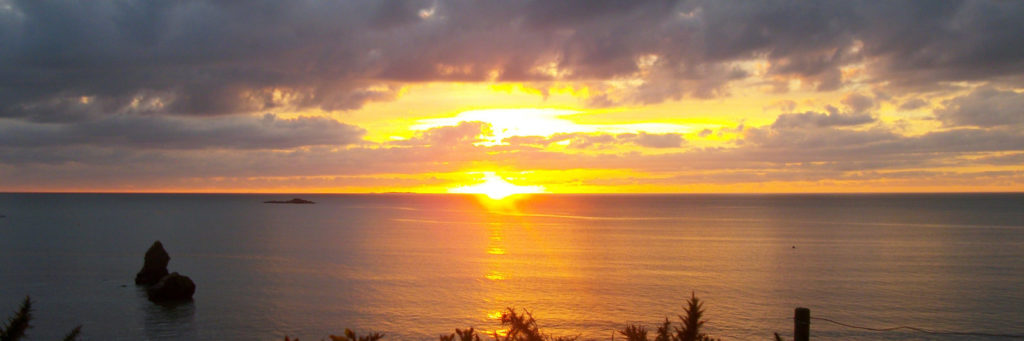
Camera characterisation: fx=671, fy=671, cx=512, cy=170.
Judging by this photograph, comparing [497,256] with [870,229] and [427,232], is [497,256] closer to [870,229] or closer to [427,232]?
[427,232]

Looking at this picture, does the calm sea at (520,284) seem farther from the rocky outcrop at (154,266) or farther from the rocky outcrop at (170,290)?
the rocky outcrop at (154,266)

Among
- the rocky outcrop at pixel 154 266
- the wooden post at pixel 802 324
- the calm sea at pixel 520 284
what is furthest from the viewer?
the rocky outcrop at pixel 154 266

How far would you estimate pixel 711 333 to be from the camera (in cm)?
3781

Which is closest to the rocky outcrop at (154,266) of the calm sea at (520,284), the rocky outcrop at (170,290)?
the calm sea at (520,284)

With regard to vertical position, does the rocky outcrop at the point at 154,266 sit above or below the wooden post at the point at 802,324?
below

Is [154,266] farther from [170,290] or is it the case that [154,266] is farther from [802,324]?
[802,324]

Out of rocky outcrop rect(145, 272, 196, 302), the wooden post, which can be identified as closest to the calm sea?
rocky outcrop rect(145, 272, 196, 302)

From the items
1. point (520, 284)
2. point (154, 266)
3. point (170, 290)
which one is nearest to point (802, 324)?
point (520, 284)

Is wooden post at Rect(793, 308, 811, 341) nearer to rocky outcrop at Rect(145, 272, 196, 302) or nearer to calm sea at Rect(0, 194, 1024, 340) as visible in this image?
calm sea at Rect(0, 194, 1024, 340)

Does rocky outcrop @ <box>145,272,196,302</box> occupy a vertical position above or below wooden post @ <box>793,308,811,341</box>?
below

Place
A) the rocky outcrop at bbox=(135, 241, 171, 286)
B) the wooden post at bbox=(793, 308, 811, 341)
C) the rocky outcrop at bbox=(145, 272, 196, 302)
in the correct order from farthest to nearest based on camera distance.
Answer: the rocky outcrop at bbox=(135, 241, 171, 286) < the rocky outcrop at bbox=(145, 272, 196, 302) < the wooden post at bbox=(793, 308, 811, 341)

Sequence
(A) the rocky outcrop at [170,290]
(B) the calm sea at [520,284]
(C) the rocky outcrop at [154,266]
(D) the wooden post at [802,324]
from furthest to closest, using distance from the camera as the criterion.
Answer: (C) the rocky outcrop at [154,266] → (A) the rocky outcrop at [170,290] → (B) the calm sea at [520,284] → (D) the wooden post at [802,324]

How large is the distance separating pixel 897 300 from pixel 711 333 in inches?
716

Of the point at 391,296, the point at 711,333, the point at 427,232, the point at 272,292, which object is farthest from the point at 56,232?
the point at 711,333
